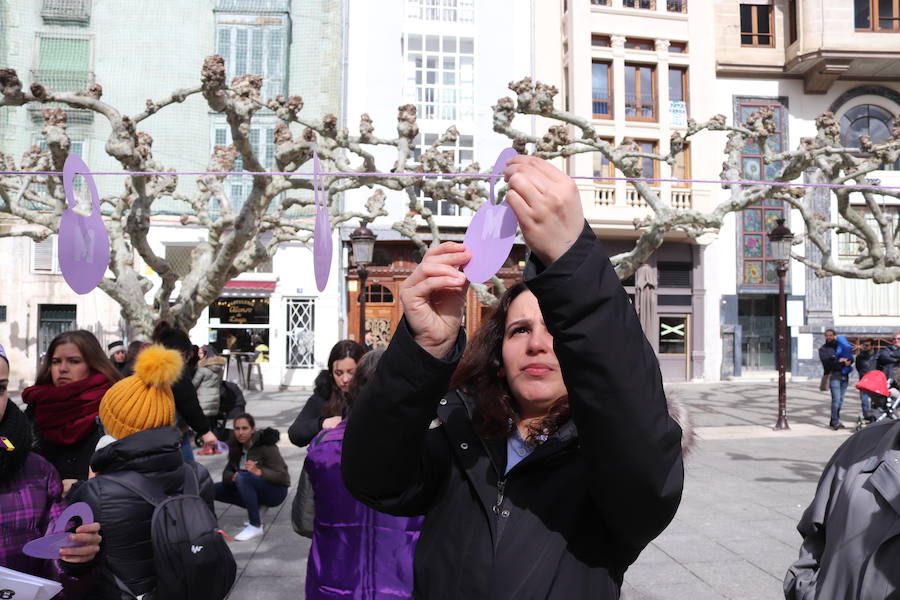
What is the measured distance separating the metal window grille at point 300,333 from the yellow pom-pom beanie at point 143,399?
19297 mm

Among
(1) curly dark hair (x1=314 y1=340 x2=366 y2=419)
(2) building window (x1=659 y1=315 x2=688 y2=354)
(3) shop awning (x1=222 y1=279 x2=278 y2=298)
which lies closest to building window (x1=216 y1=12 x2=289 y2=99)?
(3) shop awning (x1=222 y1=279 x2=278 y2=298)

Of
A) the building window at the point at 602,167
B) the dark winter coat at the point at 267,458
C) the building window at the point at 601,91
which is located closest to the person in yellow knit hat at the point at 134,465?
the dark winter coat at the point at 267,458

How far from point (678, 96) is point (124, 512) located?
81.4ft

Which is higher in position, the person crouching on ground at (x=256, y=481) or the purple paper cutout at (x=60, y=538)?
the purple paper cutout at (x=60, y=538)

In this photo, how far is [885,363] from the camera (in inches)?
458

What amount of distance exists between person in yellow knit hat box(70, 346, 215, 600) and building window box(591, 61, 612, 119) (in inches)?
891

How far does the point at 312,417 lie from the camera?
4746mm

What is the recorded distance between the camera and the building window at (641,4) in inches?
935

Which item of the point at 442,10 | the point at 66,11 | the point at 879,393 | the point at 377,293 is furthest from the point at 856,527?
the point at 66,11

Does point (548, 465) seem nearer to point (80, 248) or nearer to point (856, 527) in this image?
point (856, 527)

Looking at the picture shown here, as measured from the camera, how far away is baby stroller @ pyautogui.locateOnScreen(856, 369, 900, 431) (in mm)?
9016

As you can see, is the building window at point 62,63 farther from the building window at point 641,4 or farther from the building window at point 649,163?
the building window at point 649,163

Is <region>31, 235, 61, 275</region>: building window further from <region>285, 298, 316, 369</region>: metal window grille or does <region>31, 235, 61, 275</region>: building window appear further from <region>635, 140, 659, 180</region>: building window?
<region>635, 140, 659, 180</region>: building window

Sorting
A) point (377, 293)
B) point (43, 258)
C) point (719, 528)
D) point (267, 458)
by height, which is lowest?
point (719, 528)
